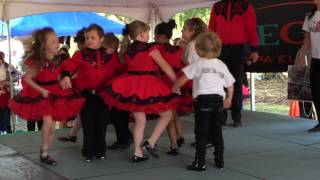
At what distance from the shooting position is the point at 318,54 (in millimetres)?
6090

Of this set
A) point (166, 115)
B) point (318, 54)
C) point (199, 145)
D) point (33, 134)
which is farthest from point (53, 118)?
point (318, 54)

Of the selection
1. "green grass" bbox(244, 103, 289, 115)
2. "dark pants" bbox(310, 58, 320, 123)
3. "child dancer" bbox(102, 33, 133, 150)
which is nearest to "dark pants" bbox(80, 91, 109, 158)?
"child dancer" bbox(102, 33, 133, 150)

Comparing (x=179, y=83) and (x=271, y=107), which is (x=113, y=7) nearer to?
(x=179, y=83)

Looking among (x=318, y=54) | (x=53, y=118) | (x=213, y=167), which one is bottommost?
(x=213, y=167)

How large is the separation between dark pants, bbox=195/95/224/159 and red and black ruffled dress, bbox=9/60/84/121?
4.01ft

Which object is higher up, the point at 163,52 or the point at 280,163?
the point at 163,52

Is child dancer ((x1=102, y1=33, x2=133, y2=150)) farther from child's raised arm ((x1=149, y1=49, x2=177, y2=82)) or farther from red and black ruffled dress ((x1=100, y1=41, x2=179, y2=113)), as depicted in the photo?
child's raised arm ((x1=149, y1=49, x2=177, y2=82))

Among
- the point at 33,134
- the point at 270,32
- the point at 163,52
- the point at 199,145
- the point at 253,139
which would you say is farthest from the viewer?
the point at 270,32

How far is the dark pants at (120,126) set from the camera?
18.0 feet

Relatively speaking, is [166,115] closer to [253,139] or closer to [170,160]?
[170,160]

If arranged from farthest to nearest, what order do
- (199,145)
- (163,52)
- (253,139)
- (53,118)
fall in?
(253,139)
(163,52)
(53,118)
(199,145)

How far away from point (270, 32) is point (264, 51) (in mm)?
344

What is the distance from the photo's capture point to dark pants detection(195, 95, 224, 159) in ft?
14.4

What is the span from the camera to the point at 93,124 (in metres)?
4.96
